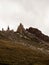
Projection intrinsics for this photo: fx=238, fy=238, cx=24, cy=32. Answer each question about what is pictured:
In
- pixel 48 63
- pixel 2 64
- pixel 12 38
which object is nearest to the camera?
pixel 2 64

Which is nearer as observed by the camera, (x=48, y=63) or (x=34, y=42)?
(x=48, y=63)

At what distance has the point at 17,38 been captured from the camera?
19950cm

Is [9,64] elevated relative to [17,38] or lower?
lower

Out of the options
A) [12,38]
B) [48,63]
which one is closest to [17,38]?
[12,38]

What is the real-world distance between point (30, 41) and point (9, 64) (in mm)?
110787

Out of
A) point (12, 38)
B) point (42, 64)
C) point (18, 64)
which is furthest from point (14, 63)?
point (12, 38)

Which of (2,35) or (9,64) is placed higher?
(2,35)

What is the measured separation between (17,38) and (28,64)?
358 ft

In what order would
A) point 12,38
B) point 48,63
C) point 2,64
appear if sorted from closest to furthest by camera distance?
point 2,64, point 48,63, point 12,38

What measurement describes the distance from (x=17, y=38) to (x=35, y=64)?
359ft

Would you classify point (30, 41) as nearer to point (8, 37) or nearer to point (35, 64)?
point (8, 37)

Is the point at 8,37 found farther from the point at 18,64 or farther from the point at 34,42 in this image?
the point at 18,64

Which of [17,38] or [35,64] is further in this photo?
[17,38]

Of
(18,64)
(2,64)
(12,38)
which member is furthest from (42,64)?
(12,38)
